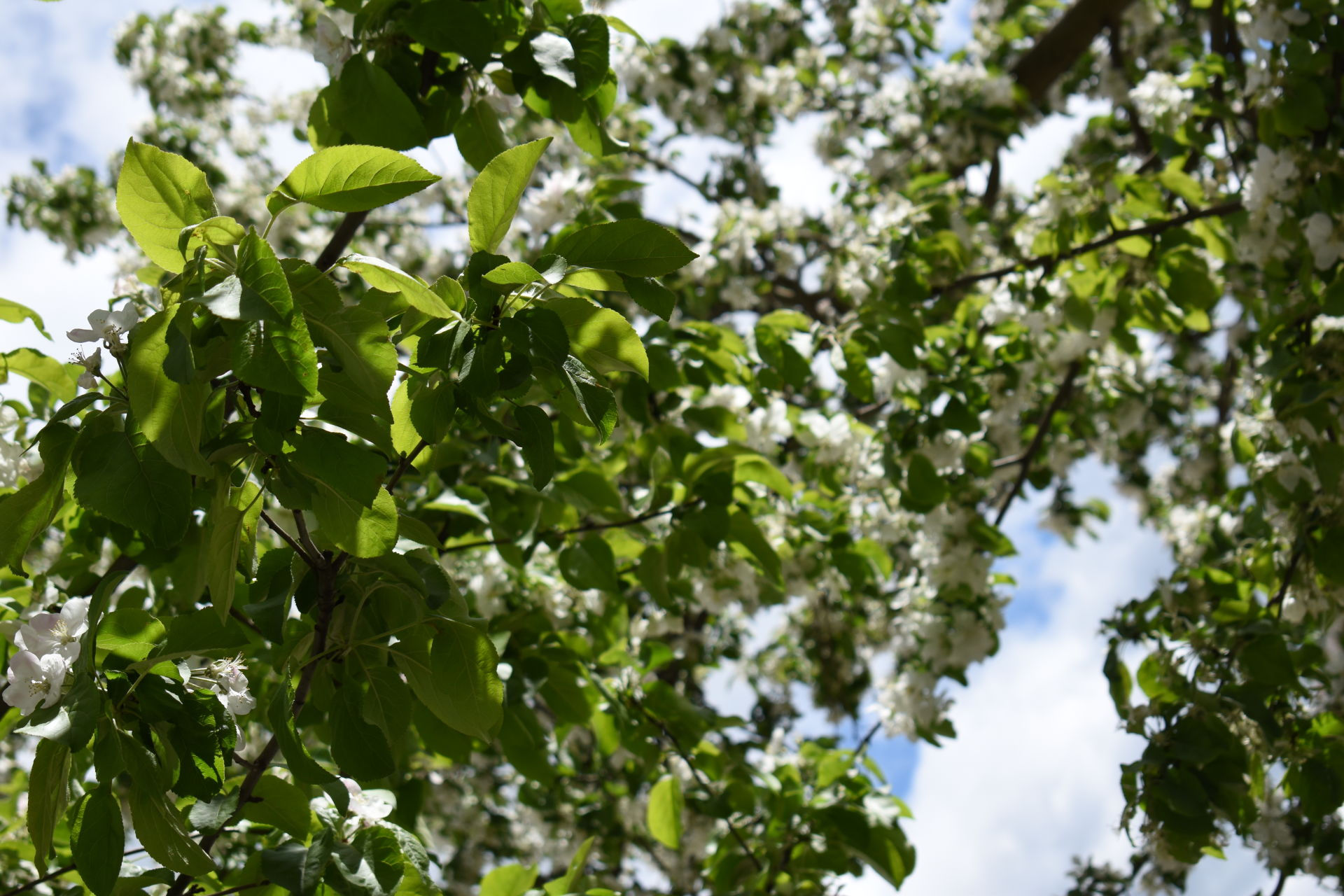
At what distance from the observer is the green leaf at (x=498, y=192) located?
81 centimetres

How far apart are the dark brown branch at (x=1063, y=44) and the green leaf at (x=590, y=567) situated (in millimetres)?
2877

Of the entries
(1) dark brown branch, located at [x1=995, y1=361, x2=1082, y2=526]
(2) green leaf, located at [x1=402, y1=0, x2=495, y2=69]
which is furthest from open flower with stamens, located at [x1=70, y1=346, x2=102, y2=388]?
(1) dark brown branch, located at [x1=995, y1=361, x2=1082, y2=526]

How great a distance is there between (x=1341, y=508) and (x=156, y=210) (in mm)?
1857

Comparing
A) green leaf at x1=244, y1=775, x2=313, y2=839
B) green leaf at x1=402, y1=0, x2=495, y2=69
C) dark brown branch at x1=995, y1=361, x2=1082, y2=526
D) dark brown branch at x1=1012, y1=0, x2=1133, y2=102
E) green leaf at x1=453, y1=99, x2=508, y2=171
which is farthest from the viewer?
dark brown branch at x1=1012, y1=0, x2=1133, y2=102

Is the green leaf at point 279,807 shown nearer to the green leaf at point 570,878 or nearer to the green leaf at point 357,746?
the green leaf at point 357,746

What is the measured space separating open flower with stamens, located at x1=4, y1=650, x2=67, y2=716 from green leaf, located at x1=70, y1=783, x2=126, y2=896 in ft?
0.28

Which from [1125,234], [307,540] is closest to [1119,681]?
[1125,234]

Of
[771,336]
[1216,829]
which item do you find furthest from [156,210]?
[1216,829]

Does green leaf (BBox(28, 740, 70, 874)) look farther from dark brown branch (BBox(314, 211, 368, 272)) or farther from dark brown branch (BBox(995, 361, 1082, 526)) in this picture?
dark brown branch (BBox(995, 361, 1082, 526))

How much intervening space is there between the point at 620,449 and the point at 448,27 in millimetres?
1182

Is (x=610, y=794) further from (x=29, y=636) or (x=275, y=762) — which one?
(x=29, y=636)

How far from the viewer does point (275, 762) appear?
4.37ft

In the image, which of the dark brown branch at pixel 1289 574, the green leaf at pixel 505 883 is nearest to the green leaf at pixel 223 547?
the green leaf at pixel 505 883

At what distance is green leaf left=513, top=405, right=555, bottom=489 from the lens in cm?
84
